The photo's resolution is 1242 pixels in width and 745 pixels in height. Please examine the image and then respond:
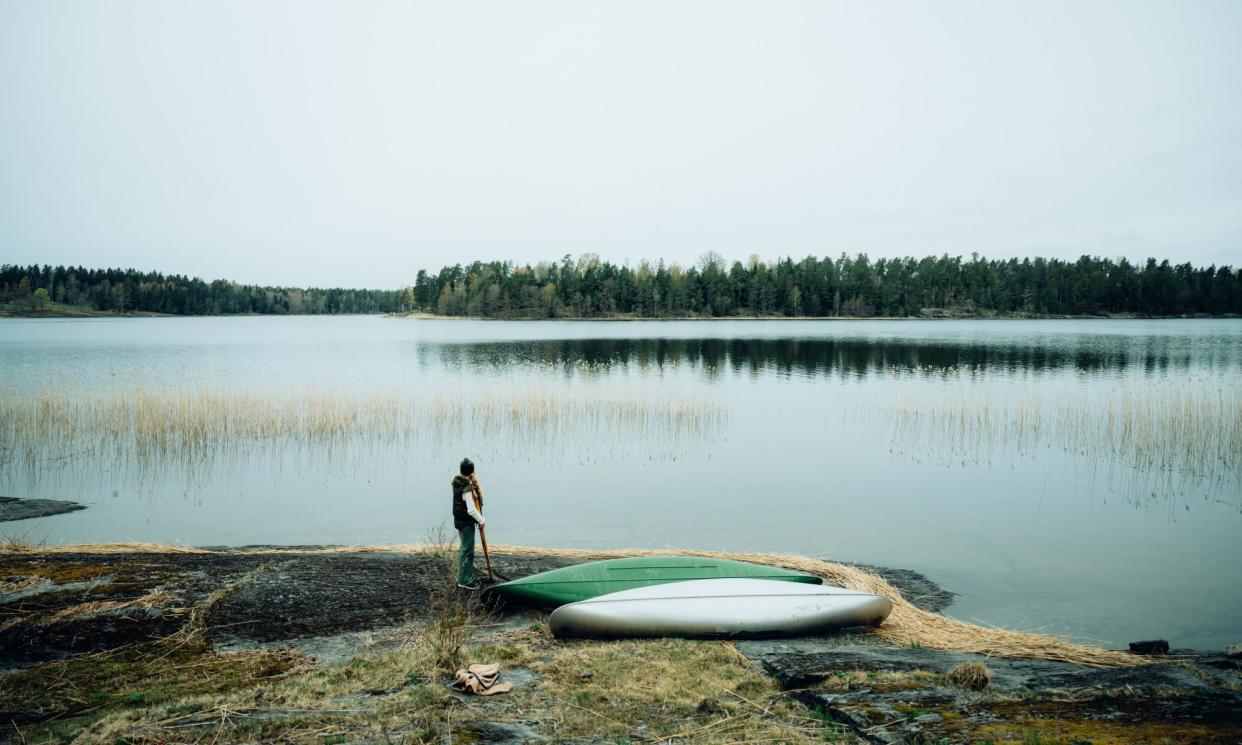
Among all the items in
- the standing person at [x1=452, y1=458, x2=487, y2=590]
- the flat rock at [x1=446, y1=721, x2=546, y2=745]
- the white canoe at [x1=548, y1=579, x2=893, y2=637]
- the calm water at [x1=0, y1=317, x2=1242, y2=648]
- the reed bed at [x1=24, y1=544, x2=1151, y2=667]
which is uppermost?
the standing person at [x1=452, y1=458, x2=487, y2=590]

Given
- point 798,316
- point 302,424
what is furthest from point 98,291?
point 302,424

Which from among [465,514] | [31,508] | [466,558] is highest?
[465,514]

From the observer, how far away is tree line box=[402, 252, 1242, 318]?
121 m

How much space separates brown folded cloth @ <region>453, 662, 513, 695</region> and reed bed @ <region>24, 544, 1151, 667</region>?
12.8 feet

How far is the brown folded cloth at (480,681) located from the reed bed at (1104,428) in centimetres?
1483

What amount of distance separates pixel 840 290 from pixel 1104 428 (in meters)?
108

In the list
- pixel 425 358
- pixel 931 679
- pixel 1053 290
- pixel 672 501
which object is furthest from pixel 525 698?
pixel 1053 290

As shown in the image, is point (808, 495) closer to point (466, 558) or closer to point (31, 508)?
point (466, 558)

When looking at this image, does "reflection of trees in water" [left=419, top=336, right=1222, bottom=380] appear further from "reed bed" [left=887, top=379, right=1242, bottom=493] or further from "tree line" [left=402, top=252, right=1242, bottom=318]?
"tree line" [left=402, top=252, right=1242, bottom=318]

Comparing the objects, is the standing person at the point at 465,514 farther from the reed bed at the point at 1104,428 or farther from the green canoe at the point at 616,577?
the reed bed at the point at 1104,428

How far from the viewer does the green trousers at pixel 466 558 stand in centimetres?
795

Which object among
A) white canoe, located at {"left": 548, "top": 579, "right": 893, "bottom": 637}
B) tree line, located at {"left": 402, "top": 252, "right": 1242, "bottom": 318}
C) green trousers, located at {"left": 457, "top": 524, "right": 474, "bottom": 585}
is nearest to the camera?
white canoe, located at {"left": 548, "top": 579, "right": 893, "bottom": 637}

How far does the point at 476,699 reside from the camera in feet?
16.9

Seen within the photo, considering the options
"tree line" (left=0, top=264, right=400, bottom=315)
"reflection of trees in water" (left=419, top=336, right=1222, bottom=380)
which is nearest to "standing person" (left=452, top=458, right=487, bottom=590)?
"reflection of trees in water" (left=419, top=336, right=1222, bottom=380)
